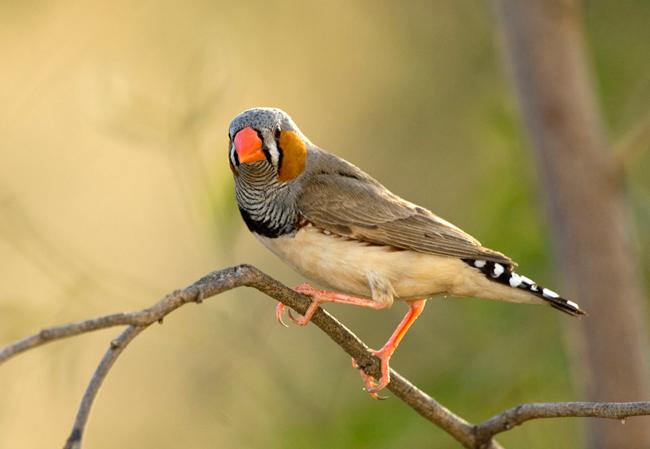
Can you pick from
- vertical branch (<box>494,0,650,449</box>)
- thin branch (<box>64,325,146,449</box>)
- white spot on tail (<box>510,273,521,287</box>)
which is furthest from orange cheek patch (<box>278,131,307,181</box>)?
thin branch (<box>64,325,146,449</box>)

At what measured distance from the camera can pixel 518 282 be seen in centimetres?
332


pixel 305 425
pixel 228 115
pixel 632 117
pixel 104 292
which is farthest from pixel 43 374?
pixel 632 117

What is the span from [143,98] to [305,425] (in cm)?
156

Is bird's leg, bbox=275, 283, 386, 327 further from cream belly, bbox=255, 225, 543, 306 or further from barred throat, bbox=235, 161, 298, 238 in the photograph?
barred throat, bbox=235, 161, 298, 238

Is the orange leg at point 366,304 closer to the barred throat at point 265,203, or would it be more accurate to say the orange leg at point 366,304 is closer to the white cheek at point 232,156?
the barred throat at point 265,203

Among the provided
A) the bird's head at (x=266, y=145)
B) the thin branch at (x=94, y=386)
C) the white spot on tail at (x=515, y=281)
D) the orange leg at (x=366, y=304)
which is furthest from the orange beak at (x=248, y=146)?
the thin branch at (x=94, y=386)

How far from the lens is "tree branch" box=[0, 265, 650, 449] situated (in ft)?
5.49

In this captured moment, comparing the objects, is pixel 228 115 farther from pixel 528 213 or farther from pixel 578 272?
pixel 578 272

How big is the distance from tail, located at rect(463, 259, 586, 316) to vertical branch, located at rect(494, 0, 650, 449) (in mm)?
1011

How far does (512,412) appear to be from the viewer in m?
2.61

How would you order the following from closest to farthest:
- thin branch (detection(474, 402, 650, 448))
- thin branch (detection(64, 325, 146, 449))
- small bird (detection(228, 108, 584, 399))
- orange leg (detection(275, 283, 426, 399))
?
thin branch (detection(64, 325, 146, 449)) < thin branch (detection(474, 402, 650, 448)) < orange leg (detection(275, 283, 426, 399)) < small bird (detection(228, 108, 584, 399))

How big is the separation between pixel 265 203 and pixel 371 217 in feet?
1.18

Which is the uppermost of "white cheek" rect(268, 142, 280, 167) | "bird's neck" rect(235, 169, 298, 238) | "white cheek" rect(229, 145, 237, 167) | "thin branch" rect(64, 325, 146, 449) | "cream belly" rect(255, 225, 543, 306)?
"white cheek" rect(268, 142, 280, 167)

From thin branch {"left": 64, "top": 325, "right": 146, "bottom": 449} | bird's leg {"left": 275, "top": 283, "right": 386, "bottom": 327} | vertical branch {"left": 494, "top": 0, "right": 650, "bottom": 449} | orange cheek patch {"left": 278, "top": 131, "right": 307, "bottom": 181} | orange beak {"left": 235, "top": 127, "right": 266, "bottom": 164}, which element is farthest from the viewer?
vertical branch {"left": 494, "top": 0, "right": 650, "bottom": 449}
